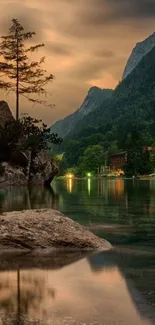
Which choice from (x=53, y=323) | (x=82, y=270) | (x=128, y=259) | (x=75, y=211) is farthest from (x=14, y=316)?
(x=75, y=211)

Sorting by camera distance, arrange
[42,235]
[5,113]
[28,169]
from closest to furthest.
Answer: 1. [42,235]
2. [28,169]
3. [5,113]

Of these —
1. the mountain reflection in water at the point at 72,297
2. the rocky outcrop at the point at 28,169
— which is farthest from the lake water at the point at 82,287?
the rocky outcrop at the point at 28,169

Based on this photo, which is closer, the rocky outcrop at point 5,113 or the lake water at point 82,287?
the lake water at point 82,287

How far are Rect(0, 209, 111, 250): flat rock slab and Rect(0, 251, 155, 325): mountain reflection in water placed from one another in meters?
2.34

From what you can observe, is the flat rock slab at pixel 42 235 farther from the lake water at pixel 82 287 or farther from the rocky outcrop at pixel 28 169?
the rocky outcrop at pixel 28 169

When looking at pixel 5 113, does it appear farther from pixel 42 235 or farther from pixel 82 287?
pixel 82 287

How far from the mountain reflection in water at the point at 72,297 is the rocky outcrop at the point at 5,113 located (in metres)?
61.7

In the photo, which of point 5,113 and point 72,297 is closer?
point 72,297

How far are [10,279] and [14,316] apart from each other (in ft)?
8.05

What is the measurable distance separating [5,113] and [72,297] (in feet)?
216

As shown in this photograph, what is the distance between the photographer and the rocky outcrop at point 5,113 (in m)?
71.1

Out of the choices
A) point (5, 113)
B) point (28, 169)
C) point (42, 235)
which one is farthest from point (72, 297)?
point (5, 113)

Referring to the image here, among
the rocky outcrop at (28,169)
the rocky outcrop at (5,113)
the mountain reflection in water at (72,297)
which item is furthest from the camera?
the rocky outcrop at (5,113)

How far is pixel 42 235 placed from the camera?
1328cm
